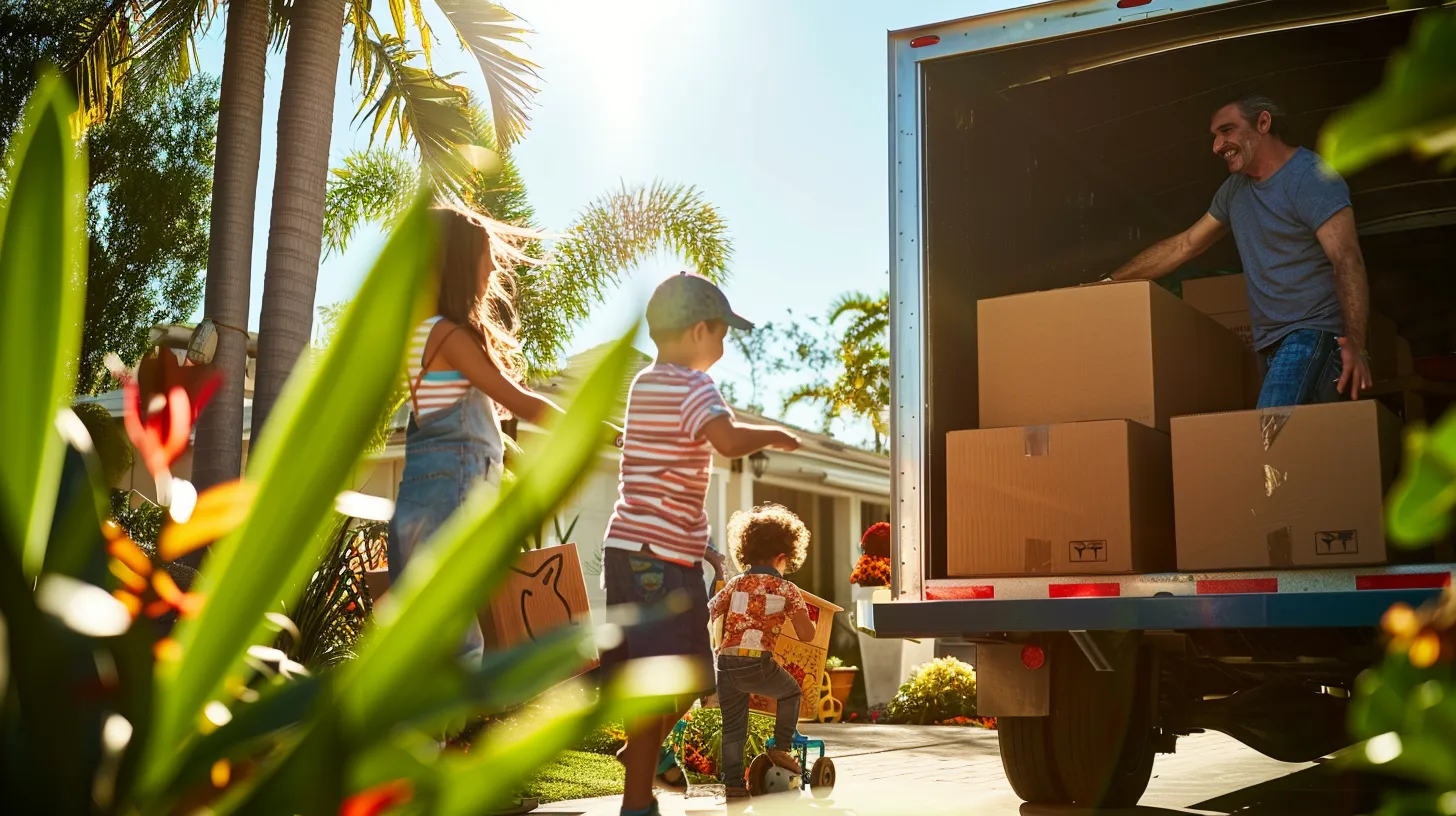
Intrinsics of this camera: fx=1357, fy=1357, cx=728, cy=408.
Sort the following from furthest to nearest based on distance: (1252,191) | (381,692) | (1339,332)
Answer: (1252,191)
(1339,332)
(381,692)

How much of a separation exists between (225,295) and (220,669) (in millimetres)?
9064

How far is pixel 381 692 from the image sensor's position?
22.0 inches

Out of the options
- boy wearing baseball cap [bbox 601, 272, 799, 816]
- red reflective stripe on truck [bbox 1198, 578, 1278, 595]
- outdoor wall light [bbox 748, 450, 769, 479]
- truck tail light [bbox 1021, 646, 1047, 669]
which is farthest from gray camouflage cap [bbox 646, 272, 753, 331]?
outdoor wall light [bbox 748, 450, 769, 479]

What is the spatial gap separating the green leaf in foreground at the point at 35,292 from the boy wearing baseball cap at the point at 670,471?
2835 millimetres

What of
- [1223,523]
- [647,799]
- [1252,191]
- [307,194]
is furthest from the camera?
[307,194]

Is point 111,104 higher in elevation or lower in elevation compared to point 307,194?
higher

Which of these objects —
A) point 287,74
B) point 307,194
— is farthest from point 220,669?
point 287,74

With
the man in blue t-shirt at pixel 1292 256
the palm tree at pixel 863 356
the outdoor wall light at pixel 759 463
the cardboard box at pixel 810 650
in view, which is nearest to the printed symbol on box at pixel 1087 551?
the man in blue t-shirt at pixel 1292 256

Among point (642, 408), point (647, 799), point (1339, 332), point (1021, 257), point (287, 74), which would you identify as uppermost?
point (287, 74)

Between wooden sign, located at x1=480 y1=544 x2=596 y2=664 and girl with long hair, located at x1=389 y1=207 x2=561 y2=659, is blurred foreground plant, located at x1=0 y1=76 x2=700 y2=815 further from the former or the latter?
wooden sign, located at x1=480 y1=544 x2=596 y2=664

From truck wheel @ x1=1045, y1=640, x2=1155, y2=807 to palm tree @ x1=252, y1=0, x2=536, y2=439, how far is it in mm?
4190

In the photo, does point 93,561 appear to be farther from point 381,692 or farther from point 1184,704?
point 1184,704

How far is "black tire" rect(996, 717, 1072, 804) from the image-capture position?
181 inches

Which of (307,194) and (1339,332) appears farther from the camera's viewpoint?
(307,194)
